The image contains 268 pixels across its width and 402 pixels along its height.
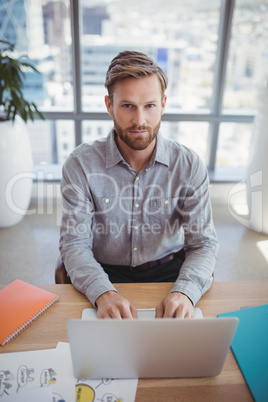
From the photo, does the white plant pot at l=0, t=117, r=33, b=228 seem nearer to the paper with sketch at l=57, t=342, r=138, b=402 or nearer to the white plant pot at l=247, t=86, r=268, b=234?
the white plant pot at l=247, t=86, r=268, b=234

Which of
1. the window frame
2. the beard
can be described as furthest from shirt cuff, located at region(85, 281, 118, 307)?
the window frame

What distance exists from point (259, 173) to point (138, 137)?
176cm

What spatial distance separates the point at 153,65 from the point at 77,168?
0.47 m

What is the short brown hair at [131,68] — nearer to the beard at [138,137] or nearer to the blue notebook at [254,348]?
the beard at [138,137]

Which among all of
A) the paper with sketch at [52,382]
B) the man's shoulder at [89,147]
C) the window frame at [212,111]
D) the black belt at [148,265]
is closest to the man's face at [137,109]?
the man's shoulder at [89,147]

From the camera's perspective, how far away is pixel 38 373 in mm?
807

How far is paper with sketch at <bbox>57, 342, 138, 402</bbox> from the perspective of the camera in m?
0.76

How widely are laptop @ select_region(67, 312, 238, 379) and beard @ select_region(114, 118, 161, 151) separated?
2.57 feet

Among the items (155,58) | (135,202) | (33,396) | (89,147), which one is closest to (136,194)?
(135,202)

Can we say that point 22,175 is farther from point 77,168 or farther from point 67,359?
point 67,359

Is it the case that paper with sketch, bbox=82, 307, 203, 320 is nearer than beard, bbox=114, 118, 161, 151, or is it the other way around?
paper with sketch, bbox=82, 307, 203, 320

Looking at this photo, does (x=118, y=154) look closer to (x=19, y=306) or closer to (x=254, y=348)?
(x=19, y=306)

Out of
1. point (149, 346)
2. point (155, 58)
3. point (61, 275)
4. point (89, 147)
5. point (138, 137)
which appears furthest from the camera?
point (155, 58)

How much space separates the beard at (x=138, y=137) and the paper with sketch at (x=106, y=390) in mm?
823
